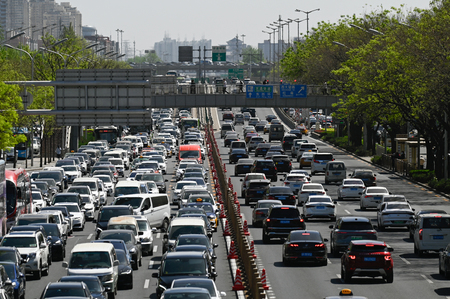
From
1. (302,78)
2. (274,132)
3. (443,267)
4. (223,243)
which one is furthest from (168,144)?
(443,267)

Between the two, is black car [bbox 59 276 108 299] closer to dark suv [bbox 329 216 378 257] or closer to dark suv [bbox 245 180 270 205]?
dark suv [bbox 329 216 378 257]

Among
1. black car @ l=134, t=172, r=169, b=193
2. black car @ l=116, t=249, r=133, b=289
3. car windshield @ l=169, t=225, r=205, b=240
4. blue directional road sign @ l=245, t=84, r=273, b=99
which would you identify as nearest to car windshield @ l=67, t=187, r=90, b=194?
black car @ l=134, t=172, r=169, b=193

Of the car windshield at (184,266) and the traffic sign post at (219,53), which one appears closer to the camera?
the car windshield at (184,266)

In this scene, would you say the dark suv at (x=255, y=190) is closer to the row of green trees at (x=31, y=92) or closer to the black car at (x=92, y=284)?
the row of green trees at (x=31, y=92)

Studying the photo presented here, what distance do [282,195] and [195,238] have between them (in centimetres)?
1839

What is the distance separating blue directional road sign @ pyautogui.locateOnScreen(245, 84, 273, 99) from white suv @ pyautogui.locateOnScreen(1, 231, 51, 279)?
2528 inches

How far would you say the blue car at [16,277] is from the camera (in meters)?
24.7

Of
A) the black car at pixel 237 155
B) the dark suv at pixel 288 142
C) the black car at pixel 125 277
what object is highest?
the dark suv at pixel 288 142

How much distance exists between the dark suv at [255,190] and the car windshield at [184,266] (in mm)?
27502

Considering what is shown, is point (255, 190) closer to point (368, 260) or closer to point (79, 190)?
point (79, 190)

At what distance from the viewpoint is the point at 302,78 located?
120 m

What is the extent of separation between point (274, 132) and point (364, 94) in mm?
40789

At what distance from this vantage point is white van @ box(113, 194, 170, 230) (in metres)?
42.0

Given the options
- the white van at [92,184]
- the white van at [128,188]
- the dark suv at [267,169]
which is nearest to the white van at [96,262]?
the white van at [128,188]
